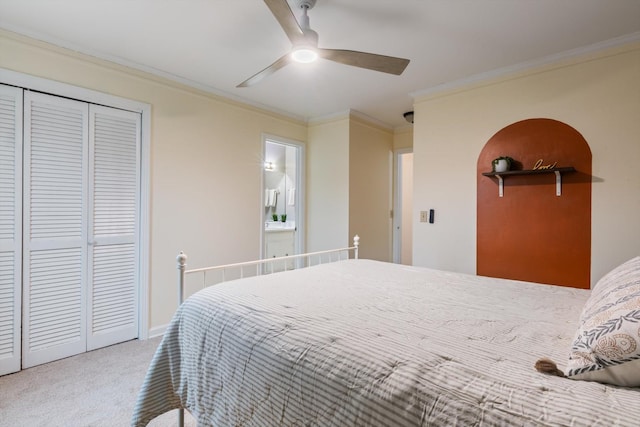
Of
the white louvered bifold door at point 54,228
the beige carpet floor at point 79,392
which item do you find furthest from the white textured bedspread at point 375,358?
the white louvered bifold door at point 54,228

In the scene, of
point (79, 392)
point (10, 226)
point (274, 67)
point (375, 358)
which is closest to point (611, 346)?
point (375, 358)

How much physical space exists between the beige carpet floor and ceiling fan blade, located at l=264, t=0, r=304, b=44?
2.18 metres

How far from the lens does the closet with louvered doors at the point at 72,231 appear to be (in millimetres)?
2182

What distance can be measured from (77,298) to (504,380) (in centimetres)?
290

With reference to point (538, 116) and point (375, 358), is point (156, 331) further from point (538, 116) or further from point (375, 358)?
point (538, 116)

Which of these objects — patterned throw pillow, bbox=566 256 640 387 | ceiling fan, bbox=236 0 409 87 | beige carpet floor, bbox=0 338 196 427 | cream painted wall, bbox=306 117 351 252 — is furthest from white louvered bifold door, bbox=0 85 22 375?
patterned throw pillow, bbox=566 256 640 387

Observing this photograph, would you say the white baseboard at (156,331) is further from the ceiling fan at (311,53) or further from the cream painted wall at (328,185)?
the ceiling fan at (311,53)

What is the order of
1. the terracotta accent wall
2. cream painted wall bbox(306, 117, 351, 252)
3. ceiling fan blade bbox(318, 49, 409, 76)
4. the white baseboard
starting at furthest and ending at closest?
1. cream painted wall bbox(306, 117, 351, 252)
2. the white baseboard
3. the terracotta accent wall
4. ceiling fan blade bbox(318, 49, 409, 76)

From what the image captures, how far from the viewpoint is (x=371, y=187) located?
4090 mm

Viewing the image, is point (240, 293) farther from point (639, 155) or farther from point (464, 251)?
point (639, 155)

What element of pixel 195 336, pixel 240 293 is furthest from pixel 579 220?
pixel 195 336

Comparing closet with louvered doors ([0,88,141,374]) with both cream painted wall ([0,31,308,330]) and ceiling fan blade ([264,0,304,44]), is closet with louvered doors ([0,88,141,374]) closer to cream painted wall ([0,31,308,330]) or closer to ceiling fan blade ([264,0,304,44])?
cream painted wall ([0,31,308,330])

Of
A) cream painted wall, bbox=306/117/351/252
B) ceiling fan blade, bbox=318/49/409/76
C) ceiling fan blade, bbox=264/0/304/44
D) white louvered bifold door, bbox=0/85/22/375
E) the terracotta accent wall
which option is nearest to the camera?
ceiling fan blade, bbox=264/0/304/44

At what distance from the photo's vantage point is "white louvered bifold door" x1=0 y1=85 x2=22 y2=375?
211 cm
